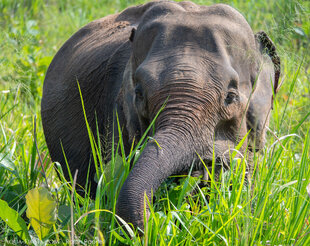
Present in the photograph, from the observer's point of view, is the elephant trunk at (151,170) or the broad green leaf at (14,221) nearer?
the elephant trunk at (151,170)

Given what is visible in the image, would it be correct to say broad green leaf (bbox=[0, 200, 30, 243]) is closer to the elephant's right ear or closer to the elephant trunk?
the elephant trunk

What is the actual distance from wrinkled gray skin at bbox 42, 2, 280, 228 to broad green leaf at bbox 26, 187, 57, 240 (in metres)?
0.32

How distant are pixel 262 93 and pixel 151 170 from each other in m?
1.30

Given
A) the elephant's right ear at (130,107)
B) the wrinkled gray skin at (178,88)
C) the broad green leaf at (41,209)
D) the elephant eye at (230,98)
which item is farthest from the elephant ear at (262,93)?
the broad green leaf at (41,209)

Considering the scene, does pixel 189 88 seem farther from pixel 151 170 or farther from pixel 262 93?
pixel 262 93

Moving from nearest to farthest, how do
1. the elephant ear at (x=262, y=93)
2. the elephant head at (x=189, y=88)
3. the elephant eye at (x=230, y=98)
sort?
the elephant head at (x=189, y=88) < the elephant eye at (x=230, y=98) < the elephant ear at (x=262, y=93)

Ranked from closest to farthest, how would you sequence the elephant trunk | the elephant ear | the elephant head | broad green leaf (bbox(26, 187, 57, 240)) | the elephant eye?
the elephant trunk → broad green leaf (bbox(26, 187, 57, 240)) → the elephant head → the elephant eye → the elephant ear

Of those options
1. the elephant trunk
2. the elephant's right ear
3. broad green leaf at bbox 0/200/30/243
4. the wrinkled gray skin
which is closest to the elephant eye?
the wrinkled gray skin

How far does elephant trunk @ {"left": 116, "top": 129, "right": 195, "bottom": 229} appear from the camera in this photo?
10.1 ft

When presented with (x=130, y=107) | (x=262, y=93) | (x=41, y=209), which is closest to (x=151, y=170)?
(x=41, y=209)

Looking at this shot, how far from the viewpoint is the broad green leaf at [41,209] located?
10.5ft

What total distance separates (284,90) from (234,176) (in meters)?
3.22

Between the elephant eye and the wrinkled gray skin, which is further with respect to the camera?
the elephant eye

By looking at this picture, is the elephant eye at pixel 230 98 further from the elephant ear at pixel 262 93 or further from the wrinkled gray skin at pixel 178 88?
the elephant ear at pixel 262 93
